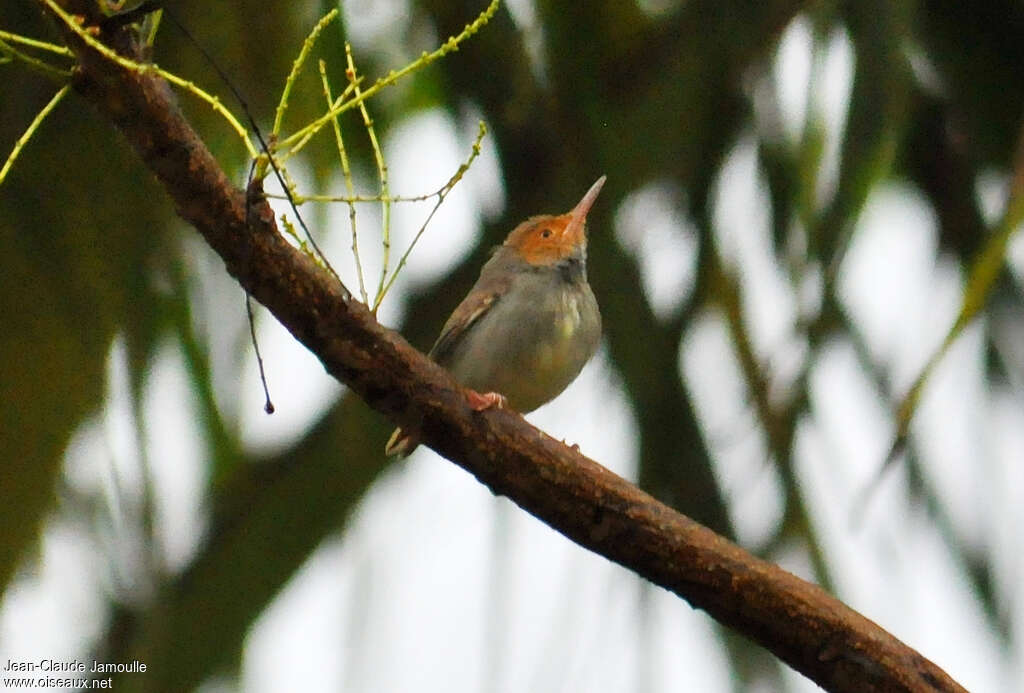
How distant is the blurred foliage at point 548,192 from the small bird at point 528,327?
205 cm

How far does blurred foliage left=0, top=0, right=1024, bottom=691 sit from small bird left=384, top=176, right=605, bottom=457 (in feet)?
6.72

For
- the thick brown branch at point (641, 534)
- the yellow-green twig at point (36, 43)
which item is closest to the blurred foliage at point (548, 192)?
the thick brown branch at point (641, 534)

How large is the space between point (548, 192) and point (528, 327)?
84.7 inches

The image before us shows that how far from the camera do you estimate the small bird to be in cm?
438

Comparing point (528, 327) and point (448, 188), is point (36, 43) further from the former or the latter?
point (528, 327)

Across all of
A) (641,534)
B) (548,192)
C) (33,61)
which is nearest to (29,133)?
(33,61)

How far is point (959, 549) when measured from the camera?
6.54 ft

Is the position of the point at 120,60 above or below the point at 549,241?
above

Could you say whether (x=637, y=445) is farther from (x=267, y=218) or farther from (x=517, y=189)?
(x=267, y=218)

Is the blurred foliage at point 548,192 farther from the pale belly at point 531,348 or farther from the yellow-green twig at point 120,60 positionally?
the pale belly at point 531,348

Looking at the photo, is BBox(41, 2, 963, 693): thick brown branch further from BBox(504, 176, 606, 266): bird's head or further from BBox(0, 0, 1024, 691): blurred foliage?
BBox(504, 176, 606, 266): bird's head

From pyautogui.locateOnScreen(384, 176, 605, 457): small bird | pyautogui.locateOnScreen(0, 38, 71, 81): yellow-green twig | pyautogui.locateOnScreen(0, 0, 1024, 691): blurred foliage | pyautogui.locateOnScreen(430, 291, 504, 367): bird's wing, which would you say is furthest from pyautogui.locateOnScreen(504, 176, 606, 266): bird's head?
pyautogui.locateOnScreen(0, 38, 71, 81): yellow-green twig

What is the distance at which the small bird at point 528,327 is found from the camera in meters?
4.38

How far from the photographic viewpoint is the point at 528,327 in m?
4.43
